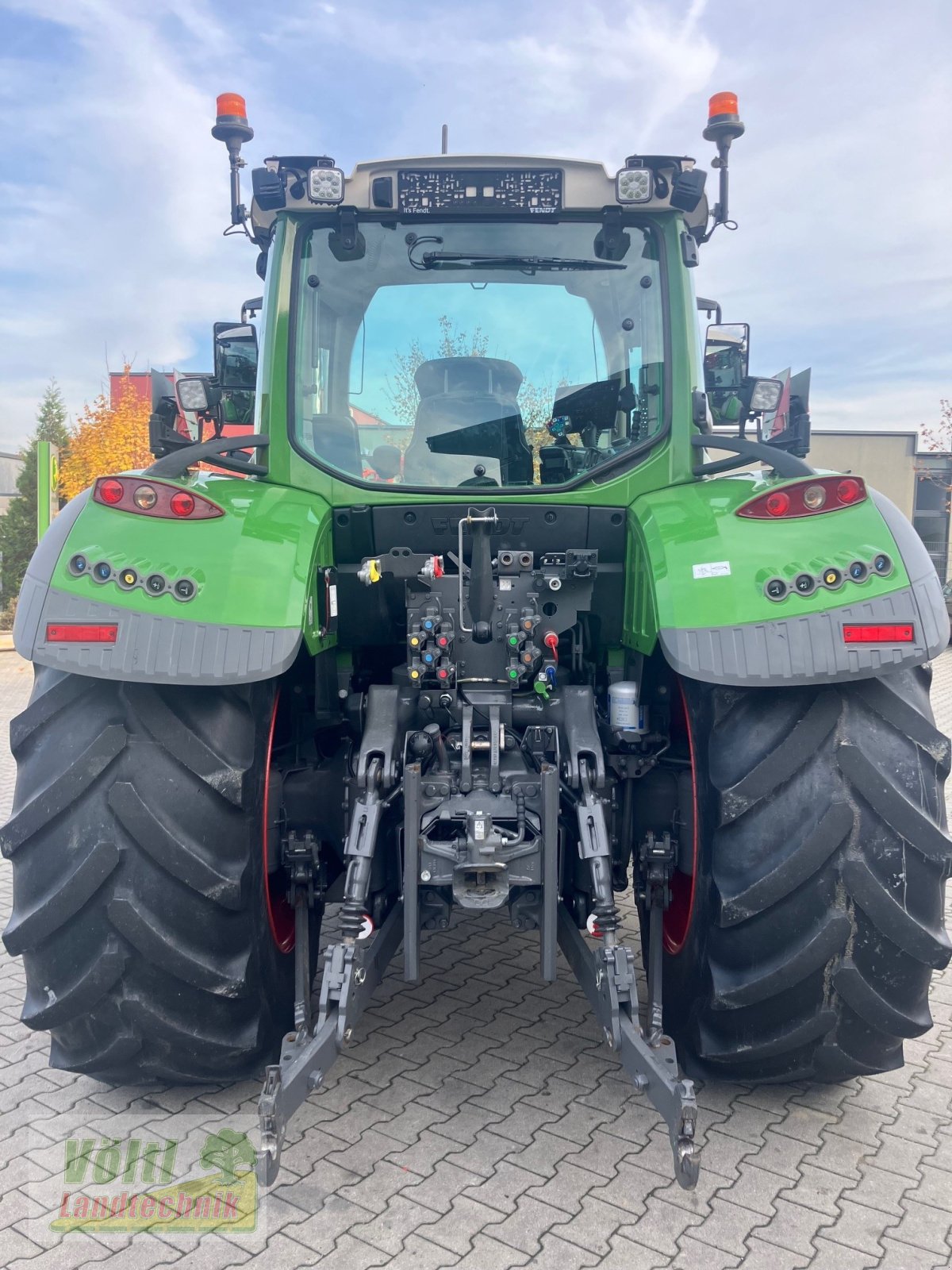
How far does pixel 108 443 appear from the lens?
20.5 m

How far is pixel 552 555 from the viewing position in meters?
3.15

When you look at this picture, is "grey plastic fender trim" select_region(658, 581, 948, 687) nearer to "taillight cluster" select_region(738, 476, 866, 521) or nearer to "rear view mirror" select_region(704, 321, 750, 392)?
"taillight cluster" select_region(738, 476, 866, 521)

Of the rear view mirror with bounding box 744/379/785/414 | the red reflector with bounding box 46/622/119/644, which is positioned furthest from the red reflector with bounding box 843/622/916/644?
the red reflector with bounding box 46/622/119/644

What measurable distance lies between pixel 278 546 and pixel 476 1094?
69.1 inches

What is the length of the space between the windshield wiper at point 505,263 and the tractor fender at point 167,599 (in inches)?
49.2

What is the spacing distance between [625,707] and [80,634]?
Answer: 61.2 inches

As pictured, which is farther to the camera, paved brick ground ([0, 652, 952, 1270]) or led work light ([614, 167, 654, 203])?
led work light ([614, 167, 654, 203])

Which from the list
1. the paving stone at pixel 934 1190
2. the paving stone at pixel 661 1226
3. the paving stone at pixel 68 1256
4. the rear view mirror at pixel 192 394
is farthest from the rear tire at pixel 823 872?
the rear view mirror at pixel 192 394

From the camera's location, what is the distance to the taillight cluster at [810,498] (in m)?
2.71

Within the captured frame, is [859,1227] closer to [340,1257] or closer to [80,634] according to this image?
[340,1257]

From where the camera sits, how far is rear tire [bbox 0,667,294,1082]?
2570mm

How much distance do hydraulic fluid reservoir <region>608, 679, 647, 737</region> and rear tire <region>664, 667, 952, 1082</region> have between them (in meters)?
0.34

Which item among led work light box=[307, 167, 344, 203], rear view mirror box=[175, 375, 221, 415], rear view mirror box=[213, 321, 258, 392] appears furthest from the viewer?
rear view mirror box=[213, 321, 258, 392]

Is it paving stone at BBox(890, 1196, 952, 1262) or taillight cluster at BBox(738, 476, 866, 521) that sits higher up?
taillight cluster at BBox(738, 476, 866, 521)
